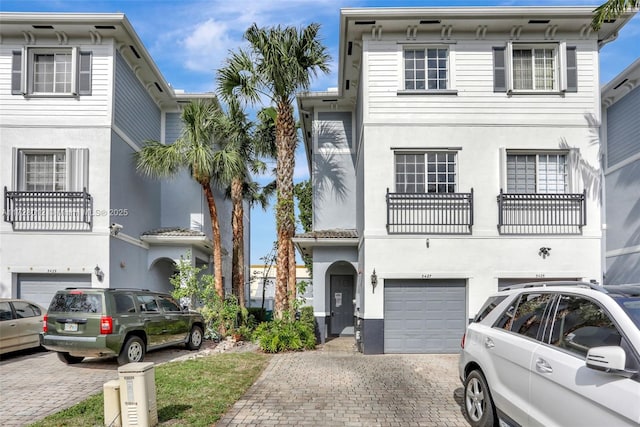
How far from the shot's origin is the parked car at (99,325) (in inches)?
394

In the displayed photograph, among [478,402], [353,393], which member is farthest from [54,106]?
[478,402]

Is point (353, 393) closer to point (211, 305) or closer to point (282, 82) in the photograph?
point (211, 305)

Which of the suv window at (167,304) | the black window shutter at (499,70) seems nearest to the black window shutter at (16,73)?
the suv window at (167,304)

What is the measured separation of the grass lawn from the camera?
264 inches

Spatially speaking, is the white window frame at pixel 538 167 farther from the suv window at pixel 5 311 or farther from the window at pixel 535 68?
the suv window at pixel 5 311

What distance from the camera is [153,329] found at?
11391mm

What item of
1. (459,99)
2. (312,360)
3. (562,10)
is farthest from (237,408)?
(562,10)

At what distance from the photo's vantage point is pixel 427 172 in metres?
13.2

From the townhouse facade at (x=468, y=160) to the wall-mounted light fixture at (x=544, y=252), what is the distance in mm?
26

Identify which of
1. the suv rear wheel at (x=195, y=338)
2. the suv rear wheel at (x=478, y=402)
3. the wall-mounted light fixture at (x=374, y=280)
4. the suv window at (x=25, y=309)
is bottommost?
the suv rear wheel at (x=195, y=338)

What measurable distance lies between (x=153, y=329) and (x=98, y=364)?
1.32 m

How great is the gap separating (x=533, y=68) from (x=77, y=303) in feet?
41.2

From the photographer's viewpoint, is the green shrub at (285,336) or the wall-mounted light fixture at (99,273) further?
the wall-mounted light fixture at (99,273)

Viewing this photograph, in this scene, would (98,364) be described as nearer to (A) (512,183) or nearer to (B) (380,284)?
(B) (380,284)
